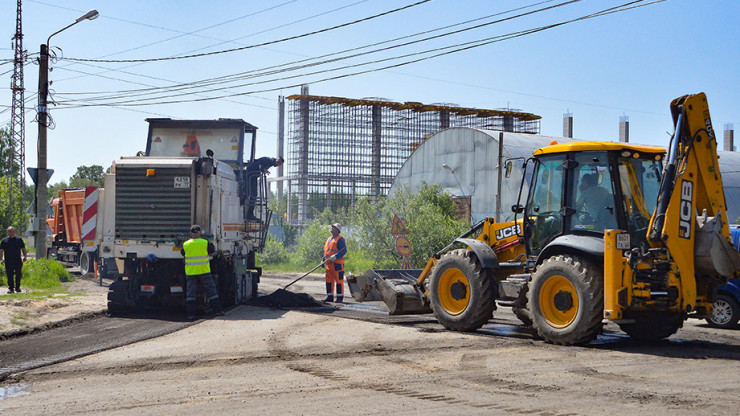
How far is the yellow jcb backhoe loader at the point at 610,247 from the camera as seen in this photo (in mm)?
9844

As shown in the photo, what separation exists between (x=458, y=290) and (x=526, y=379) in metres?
4.27

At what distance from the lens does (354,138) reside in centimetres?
5897

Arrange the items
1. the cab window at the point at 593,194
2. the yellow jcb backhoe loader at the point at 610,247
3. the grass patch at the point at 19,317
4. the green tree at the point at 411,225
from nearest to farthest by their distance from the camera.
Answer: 1. the yellow jcb backhoe loader at the point at 610,247
2. the cab window at the point at 593,194
3. the grass patch at the point at 19,317
4. the green tree at the point at 411,225

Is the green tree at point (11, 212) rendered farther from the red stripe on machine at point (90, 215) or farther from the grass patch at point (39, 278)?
the red stripe on machine at point (90, 215)

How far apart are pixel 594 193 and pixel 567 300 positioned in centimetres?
157

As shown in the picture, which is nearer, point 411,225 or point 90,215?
point 90,215

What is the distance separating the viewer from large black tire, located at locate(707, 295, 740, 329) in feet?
43.5

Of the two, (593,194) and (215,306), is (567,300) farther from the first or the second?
(215,306)

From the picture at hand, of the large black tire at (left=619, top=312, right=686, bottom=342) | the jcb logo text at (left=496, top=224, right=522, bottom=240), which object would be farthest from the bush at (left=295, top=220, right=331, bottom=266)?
the large black tire at (left=619, top=312, right=686, bottom=342)

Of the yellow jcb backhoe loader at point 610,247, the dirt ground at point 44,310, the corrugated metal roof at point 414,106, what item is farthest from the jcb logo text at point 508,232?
the corrugated metal roof at point 414,106

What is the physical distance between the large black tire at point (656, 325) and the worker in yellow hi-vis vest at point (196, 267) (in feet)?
24.7

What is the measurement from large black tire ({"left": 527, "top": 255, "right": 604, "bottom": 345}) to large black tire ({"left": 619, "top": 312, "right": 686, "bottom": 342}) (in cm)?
106

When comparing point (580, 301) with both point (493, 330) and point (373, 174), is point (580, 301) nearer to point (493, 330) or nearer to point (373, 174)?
point (493, 330)

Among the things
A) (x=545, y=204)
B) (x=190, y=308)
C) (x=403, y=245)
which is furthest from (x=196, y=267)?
(x=403, y=245)
